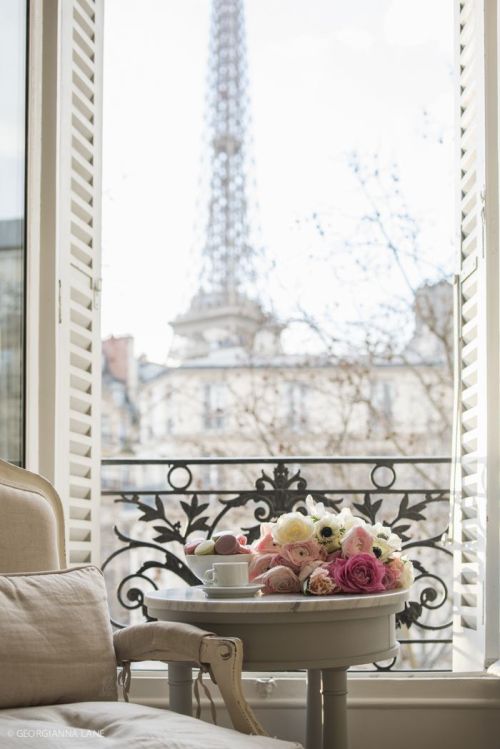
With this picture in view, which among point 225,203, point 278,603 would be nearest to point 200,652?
point 278,603

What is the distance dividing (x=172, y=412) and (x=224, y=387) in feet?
1.34

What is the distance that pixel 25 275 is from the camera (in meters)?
2.48

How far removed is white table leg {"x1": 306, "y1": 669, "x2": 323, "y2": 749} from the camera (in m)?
2.30

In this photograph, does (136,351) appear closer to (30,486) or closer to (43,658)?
(30,486)

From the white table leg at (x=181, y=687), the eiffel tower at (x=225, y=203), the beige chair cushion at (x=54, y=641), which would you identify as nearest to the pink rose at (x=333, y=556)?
the white table leg at (x=181, y=687)

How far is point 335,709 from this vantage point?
201cm

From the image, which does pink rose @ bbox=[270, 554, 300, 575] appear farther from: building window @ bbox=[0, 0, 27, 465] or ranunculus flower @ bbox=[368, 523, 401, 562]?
building window @ bbox=[0, 0, 27, 465]

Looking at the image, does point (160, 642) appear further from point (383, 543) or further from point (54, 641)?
point (383, 543)

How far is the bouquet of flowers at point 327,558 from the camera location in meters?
1.96

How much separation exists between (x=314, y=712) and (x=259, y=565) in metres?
0.48

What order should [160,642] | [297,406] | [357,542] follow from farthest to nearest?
[297,406] → [357,542] → [160,642]

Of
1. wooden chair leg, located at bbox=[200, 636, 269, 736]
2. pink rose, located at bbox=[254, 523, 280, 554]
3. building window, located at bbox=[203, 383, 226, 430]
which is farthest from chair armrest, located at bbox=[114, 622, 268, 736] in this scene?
building window, located at bbox=[203, 383, 226, 430]

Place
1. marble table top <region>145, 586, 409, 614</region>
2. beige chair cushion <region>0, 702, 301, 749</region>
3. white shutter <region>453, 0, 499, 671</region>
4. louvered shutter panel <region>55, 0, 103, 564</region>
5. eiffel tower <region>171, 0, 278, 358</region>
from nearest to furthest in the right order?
1. beige chair cushion <region>0, 702, 301, 749</region>
2. marble table top <region>145, 586, 409, 614</region>
3. white shutter <region>453, 0, 499, 671</region>
4. louvered shutter panel <region>55, 0, 103, 564</region>
5. eiffel tower <region>171, 0, 278, 358</region>

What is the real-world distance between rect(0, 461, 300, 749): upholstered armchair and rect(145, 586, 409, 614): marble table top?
0.25 ft
